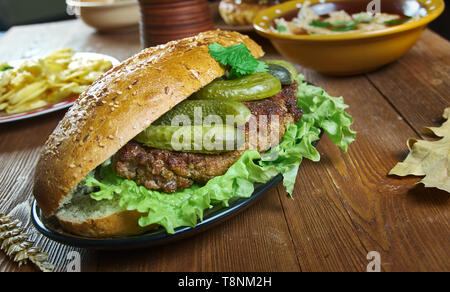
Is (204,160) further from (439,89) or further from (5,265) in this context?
(439,89)

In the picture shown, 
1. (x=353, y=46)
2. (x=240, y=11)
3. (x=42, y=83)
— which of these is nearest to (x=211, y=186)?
(x=353, y=46)

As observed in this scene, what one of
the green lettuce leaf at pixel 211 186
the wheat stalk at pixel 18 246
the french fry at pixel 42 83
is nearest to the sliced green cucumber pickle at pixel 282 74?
the green lettuce leaf at pixel 211 186

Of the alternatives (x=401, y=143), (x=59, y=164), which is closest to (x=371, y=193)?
(x=401, y=143)

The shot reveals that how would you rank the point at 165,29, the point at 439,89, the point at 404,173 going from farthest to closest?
the point at 165,29 → the point at 439,89 → the point at 404,173

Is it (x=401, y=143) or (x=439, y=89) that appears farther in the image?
(x=439, y=89)
